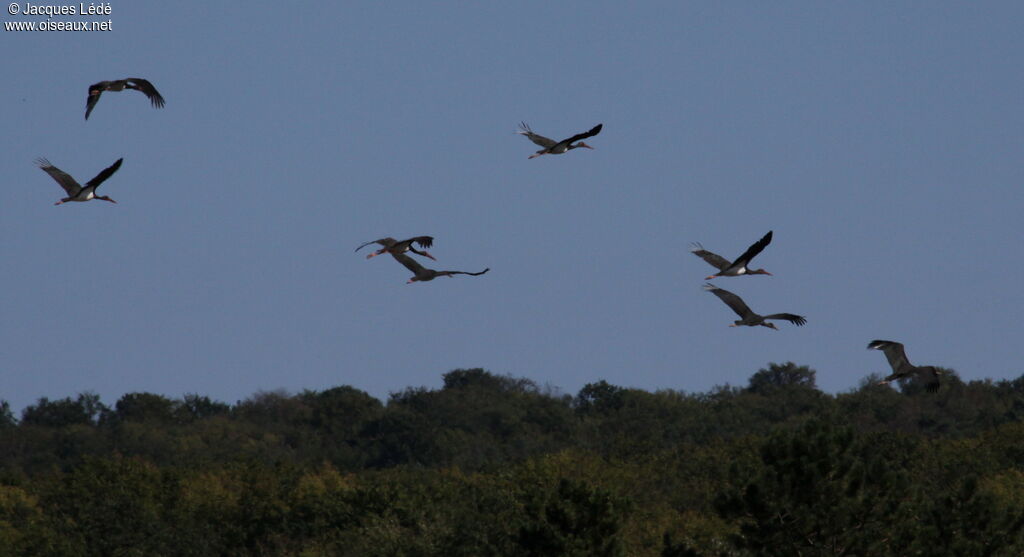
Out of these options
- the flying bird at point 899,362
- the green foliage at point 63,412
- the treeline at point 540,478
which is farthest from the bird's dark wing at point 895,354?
the green foliage at point 63,412

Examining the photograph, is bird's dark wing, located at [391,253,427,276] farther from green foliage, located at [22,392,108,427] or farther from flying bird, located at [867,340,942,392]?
green foliage, located at [22,392,108,427]

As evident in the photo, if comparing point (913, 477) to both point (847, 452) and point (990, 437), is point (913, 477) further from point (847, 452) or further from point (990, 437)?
point (847, 452)

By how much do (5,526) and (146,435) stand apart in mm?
88749

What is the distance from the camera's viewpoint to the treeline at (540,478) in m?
55.0

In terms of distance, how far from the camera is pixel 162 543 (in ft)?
261

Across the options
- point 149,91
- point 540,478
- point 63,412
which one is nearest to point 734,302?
point 149,91

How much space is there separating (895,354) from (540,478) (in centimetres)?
5104

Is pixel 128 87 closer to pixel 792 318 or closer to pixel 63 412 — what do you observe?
pixel 792 318

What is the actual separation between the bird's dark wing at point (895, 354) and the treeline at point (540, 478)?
7143 millimetres

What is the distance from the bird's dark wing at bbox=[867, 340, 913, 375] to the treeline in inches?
281

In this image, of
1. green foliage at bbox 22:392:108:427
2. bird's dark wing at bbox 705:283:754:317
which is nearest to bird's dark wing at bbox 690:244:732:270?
bird's dark wing at bbox 705:283:754:317

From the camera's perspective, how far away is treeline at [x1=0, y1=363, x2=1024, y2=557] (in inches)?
2165

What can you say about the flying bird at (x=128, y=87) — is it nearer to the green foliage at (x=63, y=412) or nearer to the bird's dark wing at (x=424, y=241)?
the bird's dark wing at (x=424, y=241)

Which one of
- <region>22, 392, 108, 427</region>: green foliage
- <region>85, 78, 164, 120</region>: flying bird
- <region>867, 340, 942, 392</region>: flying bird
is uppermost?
<region>22, 392, 108, 427</region>: green foliage
